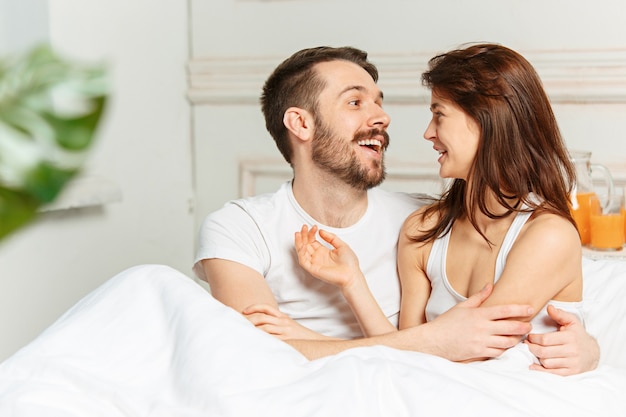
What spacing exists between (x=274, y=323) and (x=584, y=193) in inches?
40.0

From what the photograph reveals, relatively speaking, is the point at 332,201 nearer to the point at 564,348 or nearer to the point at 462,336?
the point at 462,336

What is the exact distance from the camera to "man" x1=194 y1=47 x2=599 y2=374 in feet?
5.69

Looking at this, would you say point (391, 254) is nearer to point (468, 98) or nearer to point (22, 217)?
point (468, 98)

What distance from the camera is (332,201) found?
1842mm

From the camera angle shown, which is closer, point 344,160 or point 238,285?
point 238,285

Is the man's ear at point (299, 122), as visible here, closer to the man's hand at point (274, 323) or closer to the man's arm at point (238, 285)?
the man's arm at point (238, 285)

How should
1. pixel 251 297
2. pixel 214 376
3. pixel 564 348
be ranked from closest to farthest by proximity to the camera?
1. pixel 214 376
2. pixel 564 348
3. pixel 251 297

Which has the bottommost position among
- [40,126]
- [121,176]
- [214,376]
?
[121,176]

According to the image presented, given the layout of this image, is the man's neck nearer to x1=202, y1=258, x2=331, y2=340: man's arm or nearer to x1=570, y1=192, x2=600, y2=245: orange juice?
x1=202, y1=258, x2=331, y2=340: man's arm

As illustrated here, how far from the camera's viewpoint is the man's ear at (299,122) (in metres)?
1.89

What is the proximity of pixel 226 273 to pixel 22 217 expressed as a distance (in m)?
1.50

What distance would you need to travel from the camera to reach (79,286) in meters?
2.46

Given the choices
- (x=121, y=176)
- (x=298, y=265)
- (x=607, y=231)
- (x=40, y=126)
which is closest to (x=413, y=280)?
(x=298, y=265)

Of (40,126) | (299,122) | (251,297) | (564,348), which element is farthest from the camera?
(299,122)
